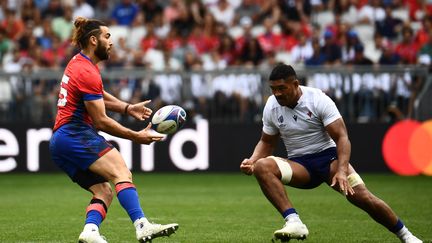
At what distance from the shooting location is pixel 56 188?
18.1m

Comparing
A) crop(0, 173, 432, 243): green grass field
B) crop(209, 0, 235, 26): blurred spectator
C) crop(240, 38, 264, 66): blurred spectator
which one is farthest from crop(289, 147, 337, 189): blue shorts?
crop(209, 0, 235, 26): blurred spectator

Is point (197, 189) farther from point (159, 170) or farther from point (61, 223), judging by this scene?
point (61, 223)

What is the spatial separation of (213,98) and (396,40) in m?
5.56

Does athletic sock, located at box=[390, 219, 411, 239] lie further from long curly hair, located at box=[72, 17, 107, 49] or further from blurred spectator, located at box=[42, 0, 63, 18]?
blurred spectator, located at box=[42, 0, 63, 18]

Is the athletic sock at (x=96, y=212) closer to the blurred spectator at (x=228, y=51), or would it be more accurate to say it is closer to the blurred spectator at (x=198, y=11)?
the blurred spectator at (x=228, y=51)

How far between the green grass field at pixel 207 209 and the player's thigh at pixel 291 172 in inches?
28.6

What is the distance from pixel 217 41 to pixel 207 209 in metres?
9.91

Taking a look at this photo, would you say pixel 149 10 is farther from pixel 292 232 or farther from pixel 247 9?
pixel 292 232

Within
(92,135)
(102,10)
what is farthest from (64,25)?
(92,135)

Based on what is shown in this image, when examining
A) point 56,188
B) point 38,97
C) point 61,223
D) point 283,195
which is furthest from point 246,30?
point 283,195

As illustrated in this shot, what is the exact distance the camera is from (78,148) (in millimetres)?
9484

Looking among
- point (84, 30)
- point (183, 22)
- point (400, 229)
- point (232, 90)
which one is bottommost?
point (232, 90)

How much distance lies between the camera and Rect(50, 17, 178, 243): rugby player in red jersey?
941 centimetres

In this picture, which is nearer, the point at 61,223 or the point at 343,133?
the point at 343,133
